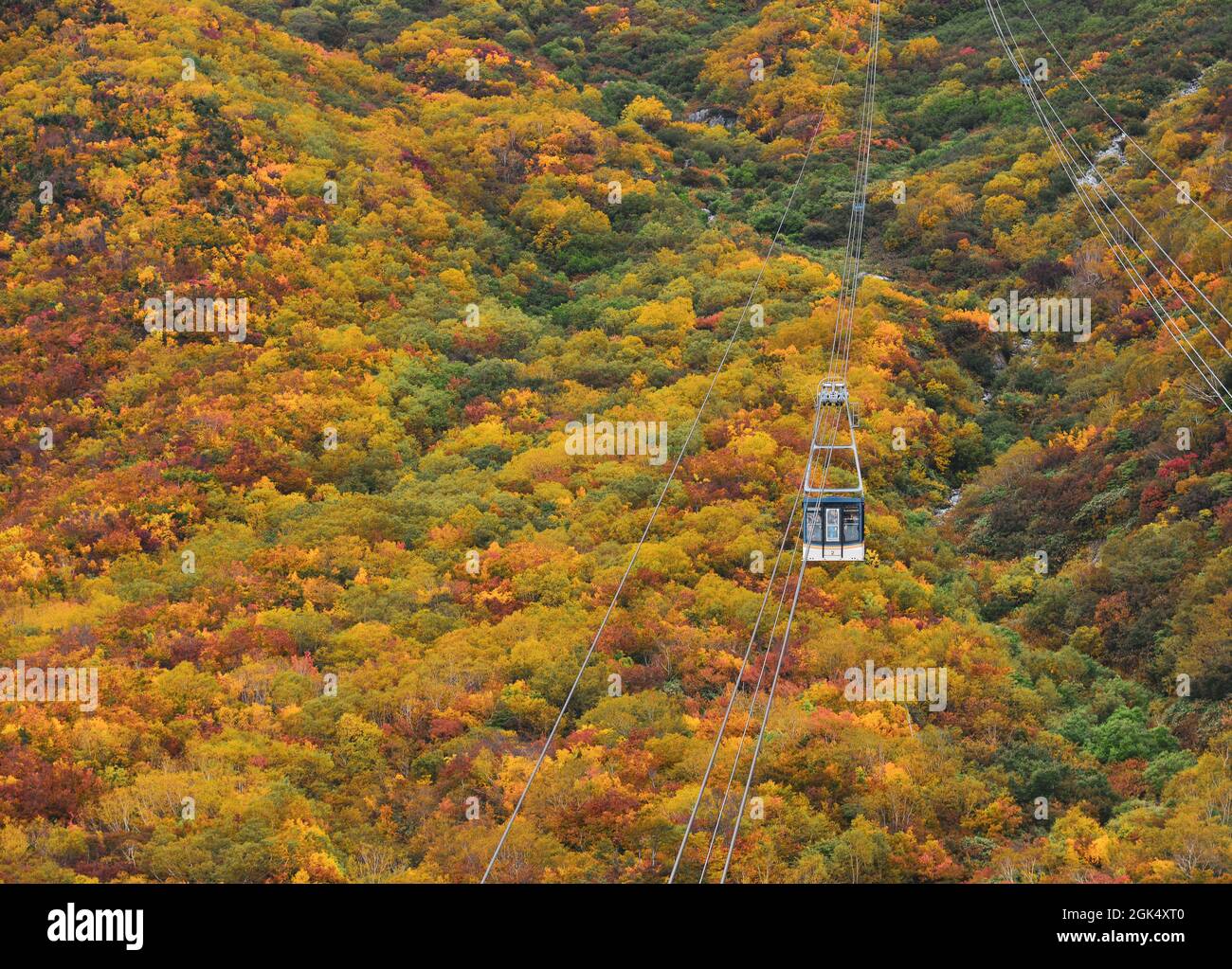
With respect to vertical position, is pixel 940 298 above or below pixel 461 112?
below

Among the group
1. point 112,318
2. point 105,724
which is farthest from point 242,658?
point 112,318

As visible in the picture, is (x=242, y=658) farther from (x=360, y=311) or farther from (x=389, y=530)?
(x=360, y=311)

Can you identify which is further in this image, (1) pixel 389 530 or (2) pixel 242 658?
(1) pixel 389 530

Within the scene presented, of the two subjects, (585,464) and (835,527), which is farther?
(585,464)

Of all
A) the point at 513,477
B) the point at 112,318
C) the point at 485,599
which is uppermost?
the point at 112,318

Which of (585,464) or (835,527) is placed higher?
(585,464)

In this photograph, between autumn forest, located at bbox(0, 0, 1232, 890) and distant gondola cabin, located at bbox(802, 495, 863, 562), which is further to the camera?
distant gondola cabin, located at bbox(802, 495, 863, 562)

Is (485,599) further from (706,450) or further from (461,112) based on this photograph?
(461,112)

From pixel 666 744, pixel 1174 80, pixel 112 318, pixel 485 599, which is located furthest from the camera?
pixel 1174 80

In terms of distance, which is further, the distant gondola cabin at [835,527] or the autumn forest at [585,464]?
the distant gondola cabin at [835,527]

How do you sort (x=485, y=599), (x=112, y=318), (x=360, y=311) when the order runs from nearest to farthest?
1. (x=485, y=599)
2. (x=112, y=318)
3. (x=360, y=311)
